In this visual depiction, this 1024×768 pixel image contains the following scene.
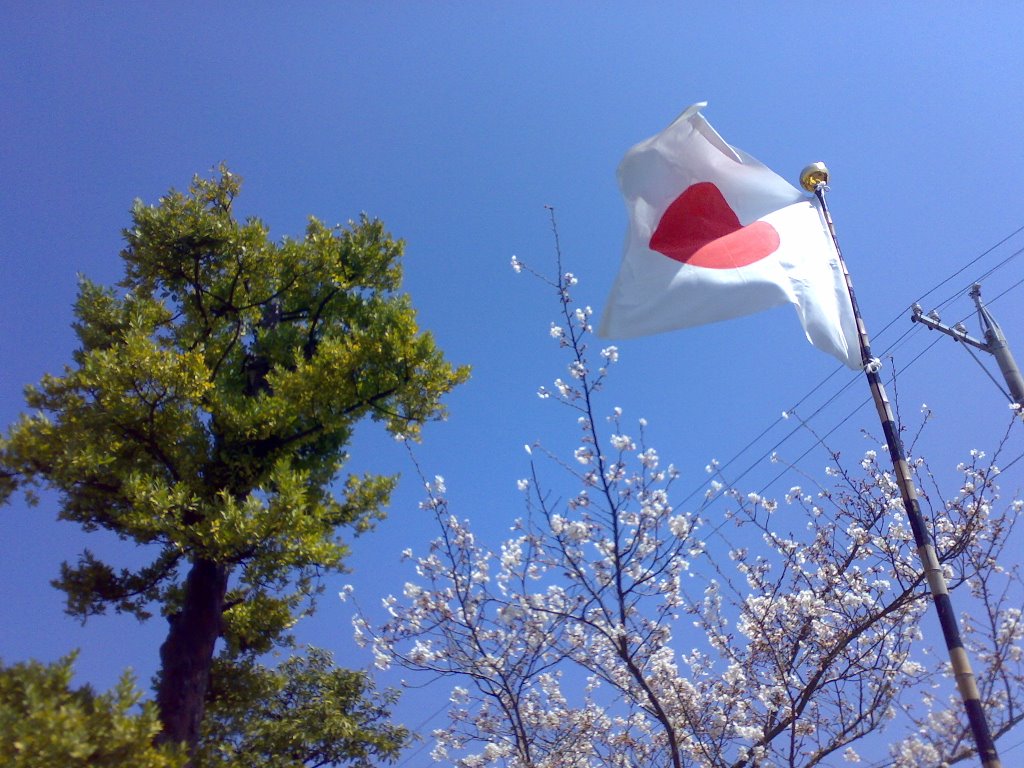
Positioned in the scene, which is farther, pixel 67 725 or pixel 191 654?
pixel 191 654

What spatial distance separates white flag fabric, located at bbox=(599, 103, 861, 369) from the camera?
4.67 metres

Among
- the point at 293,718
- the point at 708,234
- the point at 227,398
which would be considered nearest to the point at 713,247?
the point at 708,234

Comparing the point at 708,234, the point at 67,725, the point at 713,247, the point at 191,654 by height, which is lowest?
the point at 67,725

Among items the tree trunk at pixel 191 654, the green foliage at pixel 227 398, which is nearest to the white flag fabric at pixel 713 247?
Answer: the green foliage at pixel 227 398

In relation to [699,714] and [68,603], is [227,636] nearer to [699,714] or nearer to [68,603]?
[68,603]

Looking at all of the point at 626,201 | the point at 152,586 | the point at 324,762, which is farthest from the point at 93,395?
the point at 324,762

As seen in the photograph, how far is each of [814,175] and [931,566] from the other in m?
2.77

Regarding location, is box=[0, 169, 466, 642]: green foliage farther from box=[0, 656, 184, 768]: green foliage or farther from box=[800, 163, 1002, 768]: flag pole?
box=[800, 163, 1002, 768]: flag pole

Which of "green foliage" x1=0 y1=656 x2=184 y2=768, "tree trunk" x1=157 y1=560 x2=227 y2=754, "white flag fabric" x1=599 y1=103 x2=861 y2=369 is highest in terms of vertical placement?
"white flag fabric" x1=599 y1=103 x2=861 y2=369

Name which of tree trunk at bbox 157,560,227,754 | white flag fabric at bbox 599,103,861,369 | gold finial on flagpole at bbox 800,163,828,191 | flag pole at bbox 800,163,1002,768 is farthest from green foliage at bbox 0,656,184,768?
gold finial on flagpole at bbox 800,163,828,191

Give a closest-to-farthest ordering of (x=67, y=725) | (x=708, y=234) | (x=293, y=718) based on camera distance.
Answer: (x=67, y=725) < (x=708, y=234) < (x=293, y=718)

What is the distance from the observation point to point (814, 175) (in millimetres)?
5113

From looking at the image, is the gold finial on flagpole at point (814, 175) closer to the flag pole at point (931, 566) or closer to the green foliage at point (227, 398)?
the flag pole at point (931, 566)

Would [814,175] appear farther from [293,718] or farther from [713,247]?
[293,718]
